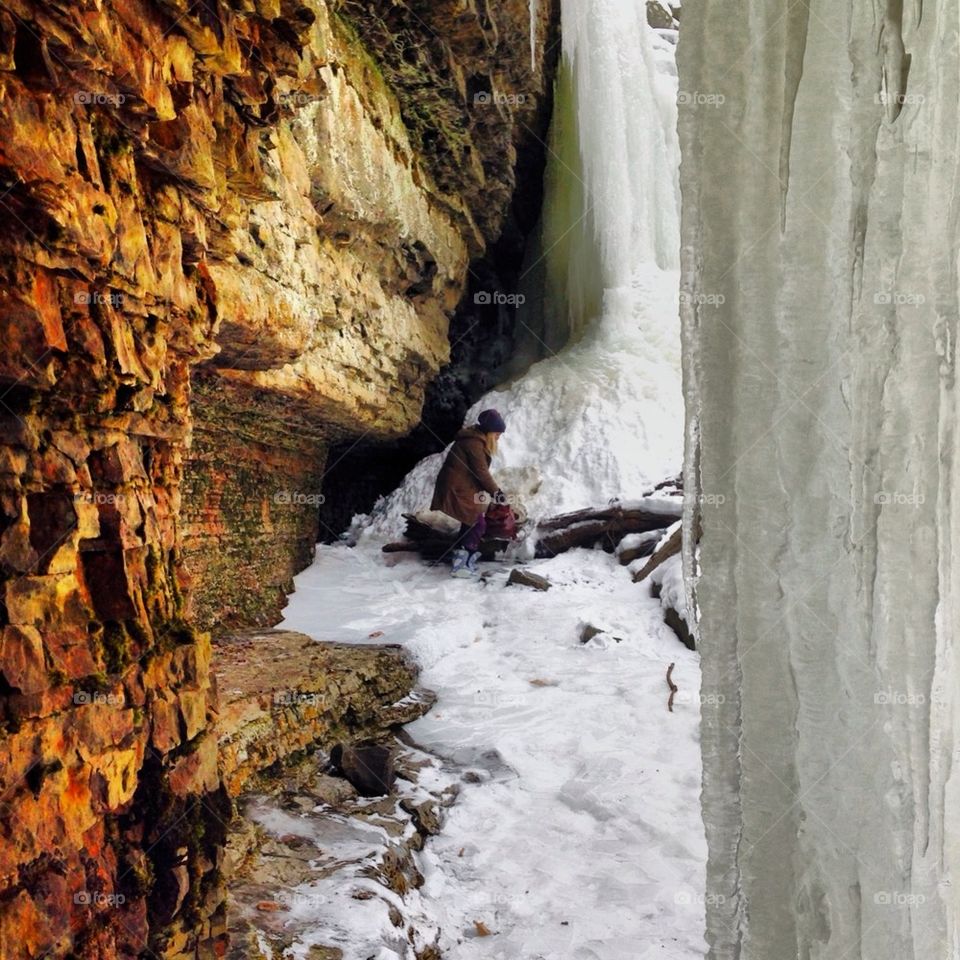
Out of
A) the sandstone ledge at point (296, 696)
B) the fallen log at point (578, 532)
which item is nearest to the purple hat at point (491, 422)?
the fallen log at point (578, 532)

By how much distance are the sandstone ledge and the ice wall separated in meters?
2.48

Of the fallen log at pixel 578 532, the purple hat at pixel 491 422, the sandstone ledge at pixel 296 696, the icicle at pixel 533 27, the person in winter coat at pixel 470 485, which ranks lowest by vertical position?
the sandstone ledge at pixel 296 696

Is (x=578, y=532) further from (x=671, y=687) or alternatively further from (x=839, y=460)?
(x=839, y=460)

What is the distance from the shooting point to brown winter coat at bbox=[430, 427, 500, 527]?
8.11m

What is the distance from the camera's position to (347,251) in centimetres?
684

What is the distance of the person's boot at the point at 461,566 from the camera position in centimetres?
784

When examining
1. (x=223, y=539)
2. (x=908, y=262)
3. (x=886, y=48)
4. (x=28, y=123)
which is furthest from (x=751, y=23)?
(x=223, y=539)

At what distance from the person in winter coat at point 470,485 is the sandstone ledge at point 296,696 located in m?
2.44

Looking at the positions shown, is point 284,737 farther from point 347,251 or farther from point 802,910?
point 347,251

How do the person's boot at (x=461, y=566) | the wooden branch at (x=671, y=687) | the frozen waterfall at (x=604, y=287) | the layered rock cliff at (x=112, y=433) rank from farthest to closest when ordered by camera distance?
1. the frozen waterfall at (x=604, y=287)
2. the person's boot at (x=461, y=566)
3. the wooden branch at (x=671, y=687)
4. the layered rock cliff at (x=112, y=433)

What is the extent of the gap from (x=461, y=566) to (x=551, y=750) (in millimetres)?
3201

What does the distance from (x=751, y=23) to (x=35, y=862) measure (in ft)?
7.64

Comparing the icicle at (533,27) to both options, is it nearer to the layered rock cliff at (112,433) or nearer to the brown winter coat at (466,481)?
Answer: the brown winter coat at (466,481)

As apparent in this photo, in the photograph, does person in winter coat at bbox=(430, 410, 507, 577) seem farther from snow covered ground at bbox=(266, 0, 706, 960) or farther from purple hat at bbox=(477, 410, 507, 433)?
snow covered ground at bbox=(266, 0, 706, 960)
